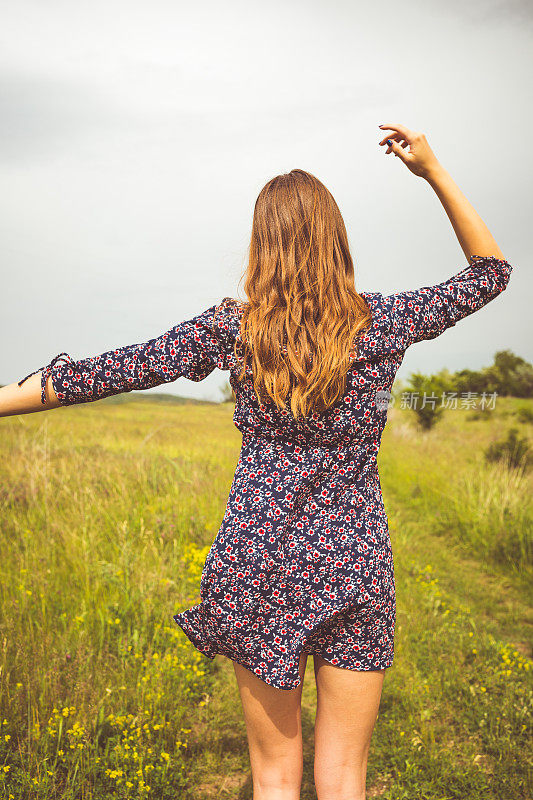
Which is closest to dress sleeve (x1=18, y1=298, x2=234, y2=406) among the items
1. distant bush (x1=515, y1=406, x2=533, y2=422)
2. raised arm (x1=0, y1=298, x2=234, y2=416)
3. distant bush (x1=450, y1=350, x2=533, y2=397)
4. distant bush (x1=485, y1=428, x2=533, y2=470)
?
raised arm (x1=0, y1=298, x2=234, y2=416)

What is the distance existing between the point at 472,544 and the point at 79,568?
13.1 feet

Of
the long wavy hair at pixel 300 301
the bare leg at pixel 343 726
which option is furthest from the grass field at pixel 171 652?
the long wavy hair at pixel 300 301

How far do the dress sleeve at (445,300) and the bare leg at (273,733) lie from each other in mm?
969

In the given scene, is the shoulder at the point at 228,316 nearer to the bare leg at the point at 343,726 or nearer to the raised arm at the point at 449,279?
the raised arm at the point at 449,279

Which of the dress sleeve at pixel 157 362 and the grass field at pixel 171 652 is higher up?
the dress sleeve at pixel 157 362

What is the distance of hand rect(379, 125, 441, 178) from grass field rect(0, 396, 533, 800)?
2430 mm

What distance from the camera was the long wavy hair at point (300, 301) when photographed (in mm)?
1502

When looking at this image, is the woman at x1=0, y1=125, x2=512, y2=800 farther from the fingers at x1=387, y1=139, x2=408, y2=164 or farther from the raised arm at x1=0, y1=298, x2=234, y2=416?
the fingers at x1=387, y1=139, x2=408, y2=164

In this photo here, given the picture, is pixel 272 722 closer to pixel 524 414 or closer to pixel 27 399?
pixel 27 399

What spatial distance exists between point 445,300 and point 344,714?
118 centimetres

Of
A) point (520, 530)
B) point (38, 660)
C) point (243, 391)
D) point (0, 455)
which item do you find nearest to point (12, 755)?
point (38, 660)

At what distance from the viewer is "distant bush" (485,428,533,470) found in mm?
8219

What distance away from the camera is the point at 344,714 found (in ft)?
5.32

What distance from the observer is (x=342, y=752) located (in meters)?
1.65
